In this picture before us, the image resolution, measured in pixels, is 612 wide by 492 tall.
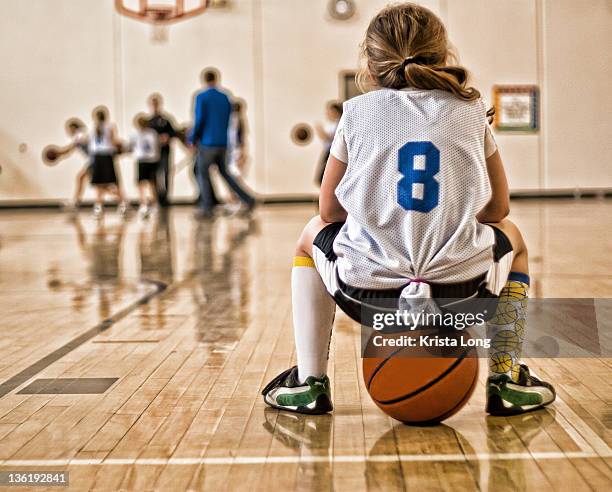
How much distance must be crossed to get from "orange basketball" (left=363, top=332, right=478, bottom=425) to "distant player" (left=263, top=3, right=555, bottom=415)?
0.38 feet

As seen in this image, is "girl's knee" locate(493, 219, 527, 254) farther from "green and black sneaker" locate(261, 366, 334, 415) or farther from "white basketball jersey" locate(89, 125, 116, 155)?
"white basketball jersey" locate(89, 125, 116, 155)

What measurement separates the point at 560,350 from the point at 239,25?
1267cm

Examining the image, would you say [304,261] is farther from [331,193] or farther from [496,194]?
Answer: [496,194]

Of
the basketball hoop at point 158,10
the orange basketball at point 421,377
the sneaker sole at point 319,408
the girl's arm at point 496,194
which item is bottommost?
the sneaker sole at point 319,408

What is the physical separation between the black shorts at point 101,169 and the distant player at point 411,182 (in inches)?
436

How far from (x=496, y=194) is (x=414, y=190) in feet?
0.86

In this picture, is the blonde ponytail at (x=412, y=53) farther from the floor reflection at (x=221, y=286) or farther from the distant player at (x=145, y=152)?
the distant player at (x=145, y=152)

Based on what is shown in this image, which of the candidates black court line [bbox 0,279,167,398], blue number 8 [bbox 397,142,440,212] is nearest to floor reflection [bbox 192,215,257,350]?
black court line [bbox 0,279,167,398]

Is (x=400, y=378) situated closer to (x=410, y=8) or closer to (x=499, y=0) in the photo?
(x=410, y=8)

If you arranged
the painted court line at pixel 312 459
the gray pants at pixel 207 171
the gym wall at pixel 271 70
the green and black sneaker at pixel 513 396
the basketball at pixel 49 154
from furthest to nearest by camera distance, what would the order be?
the basketball at pixel 49 154, the gym wall at pixel 271 70, the gray pants at pixel 207 171, the green and black sneaker at pixel 513 396, the painted court line at pixel 312 459

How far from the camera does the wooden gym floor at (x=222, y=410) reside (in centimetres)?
189

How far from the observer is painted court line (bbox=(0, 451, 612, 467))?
197 cm

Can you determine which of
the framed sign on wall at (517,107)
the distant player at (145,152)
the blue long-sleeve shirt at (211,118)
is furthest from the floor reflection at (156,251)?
the framed sign on wall at (517,107)

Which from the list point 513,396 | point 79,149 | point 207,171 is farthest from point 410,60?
point 79,149
